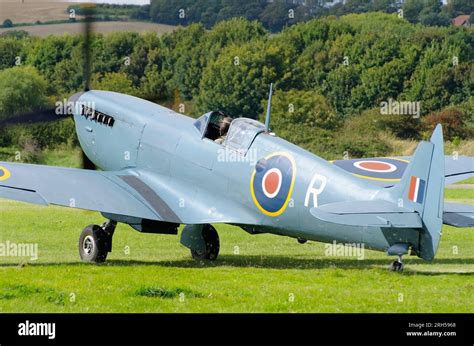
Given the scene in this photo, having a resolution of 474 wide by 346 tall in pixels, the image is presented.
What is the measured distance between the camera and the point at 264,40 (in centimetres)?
5575

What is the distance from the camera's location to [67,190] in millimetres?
15625

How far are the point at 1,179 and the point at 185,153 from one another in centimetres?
274

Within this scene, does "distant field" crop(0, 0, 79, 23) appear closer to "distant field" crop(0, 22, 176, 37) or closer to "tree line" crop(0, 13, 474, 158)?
"distant field" crop(0, 22, 176, 37)

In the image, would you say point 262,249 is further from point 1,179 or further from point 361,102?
point 361,102

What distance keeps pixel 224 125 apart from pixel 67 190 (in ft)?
8.22

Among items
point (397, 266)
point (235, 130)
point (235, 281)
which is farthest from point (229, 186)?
point (397, 266)

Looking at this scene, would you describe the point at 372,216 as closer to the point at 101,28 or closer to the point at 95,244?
the point at 95,244

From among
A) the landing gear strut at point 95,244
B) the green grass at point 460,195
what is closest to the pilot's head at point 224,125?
the landing gear strut at point 95,244

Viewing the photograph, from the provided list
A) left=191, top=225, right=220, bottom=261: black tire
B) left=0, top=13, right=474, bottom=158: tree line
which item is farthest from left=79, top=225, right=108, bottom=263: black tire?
left=0, top=13, right=474, bottom=158: tree line

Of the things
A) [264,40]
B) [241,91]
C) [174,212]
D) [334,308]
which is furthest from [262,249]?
[264,40]

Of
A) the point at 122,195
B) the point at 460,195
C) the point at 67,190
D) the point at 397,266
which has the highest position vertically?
the point at 67,190

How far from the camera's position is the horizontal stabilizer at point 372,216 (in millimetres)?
13172

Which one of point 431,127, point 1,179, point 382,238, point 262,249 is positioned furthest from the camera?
point 431,127

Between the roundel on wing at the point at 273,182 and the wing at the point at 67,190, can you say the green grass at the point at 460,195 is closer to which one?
the roundel on wing at the point at 273,182
